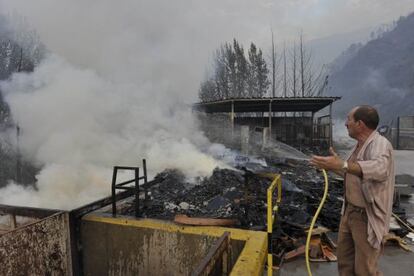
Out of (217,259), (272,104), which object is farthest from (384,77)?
(217,259)

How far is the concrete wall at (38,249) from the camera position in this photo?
163 inches

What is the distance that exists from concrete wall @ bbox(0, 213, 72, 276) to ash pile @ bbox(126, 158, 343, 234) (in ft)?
4.95

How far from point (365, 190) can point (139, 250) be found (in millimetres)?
3332

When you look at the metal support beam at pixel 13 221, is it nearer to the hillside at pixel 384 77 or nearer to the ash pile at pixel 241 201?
the ash pile at pixel 241 201

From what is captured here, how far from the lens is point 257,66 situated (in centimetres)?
3584

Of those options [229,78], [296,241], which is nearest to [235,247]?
[296,241]

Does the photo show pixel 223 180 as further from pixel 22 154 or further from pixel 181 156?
pixel 22 154

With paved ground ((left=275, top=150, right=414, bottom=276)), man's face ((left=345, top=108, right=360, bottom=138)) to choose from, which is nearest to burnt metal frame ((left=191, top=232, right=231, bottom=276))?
paved ground ((left=275, top=150, right=414, bottom=276))

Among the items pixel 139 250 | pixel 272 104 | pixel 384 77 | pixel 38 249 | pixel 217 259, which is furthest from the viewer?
pixel 384 77

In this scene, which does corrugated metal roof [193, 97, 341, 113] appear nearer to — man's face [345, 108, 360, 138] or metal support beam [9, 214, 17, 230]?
metal support beam [9, 214, 17, 230]

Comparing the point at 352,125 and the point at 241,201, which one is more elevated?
the point at 352,125

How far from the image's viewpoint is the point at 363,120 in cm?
282

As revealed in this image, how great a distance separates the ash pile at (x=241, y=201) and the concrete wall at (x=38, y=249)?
1.51 m

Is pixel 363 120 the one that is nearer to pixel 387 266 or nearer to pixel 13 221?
pixel 387 266
